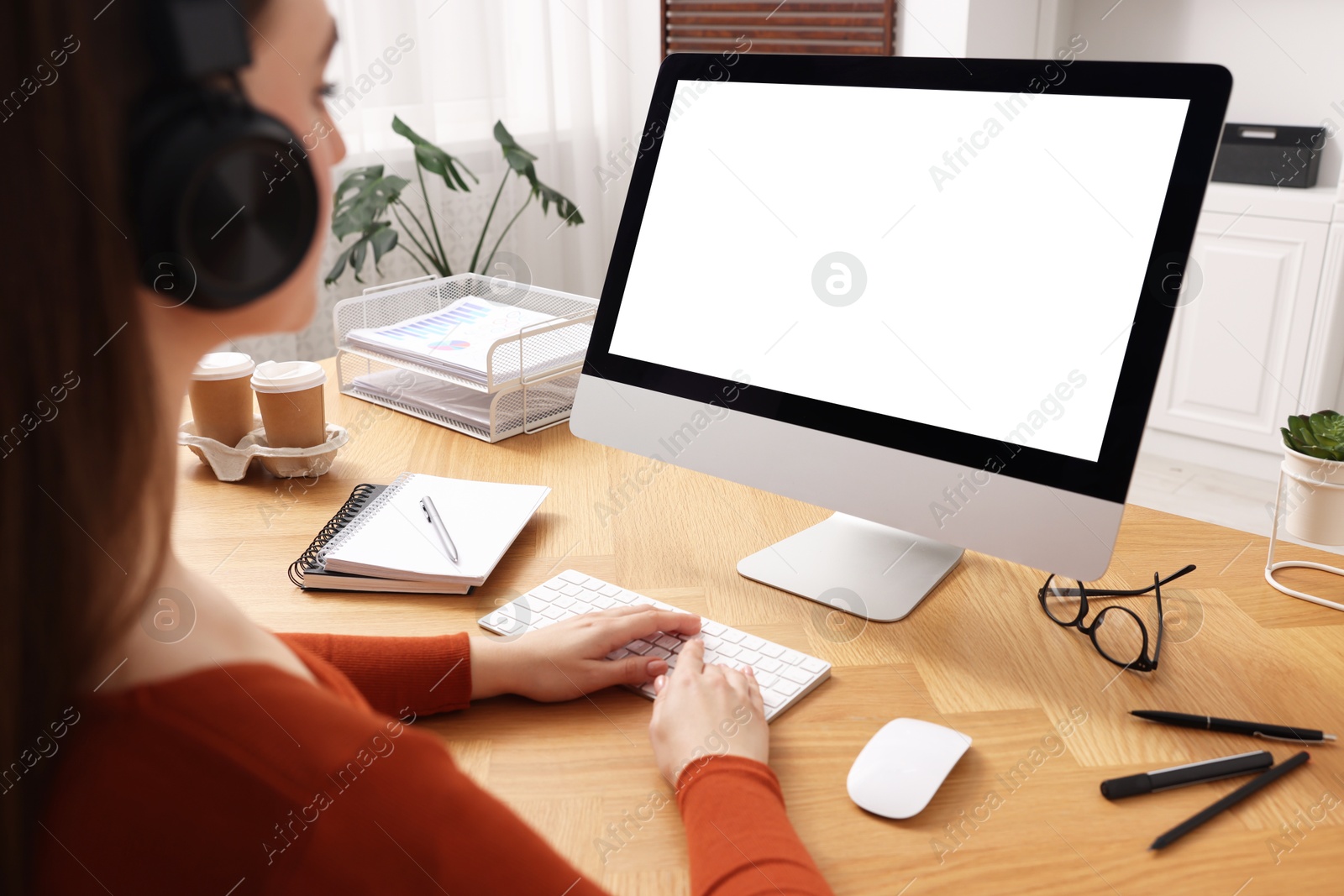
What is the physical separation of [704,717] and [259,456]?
724 mm

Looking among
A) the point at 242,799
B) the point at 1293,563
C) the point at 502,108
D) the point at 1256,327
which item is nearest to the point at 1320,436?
the point at 1293,563

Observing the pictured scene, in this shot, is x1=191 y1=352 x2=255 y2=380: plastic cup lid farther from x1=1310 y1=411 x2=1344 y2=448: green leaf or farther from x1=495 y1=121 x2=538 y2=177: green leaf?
x1=495 y1=121 x2=538 y2=177: green leaf

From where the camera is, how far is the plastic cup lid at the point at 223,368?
1.19 m

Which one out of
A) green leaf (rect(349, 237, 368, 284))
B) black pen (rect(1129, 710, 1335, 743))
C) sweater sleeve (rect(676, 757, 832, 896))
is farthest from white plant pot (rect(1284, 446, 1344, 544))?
green leaf (rect(349, 237, 368, 284))

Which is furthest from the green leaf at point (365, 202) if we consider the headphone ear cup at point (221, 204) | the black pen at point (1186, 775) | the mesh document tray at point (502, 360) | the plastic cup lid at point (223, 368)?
the headphone ear cup at point (221, 204)

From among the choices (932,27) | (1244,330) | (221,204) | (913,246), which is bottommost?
(1244,330)

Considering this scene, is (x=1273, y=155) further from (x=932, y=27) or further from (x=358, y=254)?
(x=358, y=254)

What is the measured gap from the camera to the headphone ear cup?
281 mm

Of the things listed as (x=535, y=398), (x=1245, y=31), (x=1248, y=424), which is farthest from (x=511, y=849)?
(x=1245, y=31)

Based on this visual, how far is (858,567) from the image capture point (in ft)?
3.30

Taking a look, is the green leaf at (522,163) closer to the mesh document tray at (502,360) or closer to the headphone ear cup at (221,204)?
the mesh document tray at (502,360)

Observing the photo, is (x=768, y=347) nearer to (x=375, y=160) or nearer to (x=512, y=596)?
(x=512, y=596)

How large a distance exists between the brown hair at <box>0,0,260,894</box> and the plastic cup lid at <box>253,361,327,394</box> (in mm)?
886

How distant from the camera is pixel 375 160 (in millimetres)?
2863
